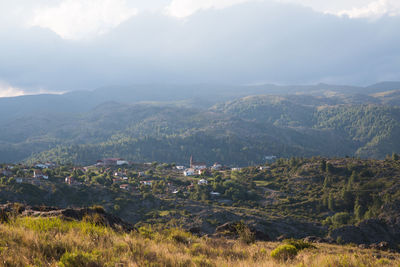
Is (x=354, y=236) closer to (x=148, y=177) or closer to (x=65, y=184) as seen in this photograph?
(x=65, y=184)

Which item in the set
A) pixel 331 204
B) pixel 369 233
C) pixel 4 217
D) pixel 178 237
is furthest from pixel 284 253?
pixel 331 204

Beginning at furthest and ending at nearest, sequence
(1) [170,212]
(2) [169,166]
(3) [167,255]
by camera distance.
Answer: (2) [169,166], (1) [170,212], (3) [167,255]

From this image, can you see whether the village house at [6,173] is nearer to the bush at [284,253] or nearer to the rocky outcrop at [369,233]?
the rocky outcrop at [369,233]

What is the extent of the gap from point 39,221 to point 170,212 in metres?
45.9

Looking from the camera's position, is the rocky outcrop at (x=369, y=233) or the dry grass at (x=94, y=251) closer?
the dry grass at (x=94, y=251)

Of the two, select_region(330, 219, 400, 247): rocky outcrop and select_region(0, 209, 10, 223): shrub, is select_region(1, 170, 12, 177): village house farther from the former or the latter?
select_region(0, 209, 10, 223): shrub

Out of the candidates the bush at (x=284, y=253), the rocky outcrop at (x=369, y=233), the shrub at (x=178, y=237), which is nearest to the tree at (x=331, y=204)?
the rocky outcrop at (x=369, y=233)

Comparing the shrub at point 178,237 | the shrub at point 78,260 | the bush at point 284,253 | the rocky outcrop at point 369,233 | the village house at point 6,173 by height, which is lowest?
the rocky outcrop at point 369,233

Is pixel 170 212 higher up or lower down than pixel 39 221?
lower down

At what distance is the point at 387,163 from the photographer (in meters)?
81.8

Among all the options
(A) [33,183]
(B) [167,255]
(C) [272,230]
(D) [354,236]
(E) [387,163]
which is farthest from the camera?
(E) [387,163]

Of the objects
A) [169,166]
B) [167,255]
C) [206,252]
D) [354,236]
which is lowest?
[169,166]

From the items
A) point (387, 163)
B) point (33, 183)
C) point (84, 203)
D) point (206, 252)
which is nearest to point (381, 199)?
point (387, 163)

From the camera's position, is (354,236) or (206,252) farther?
(354,236)
